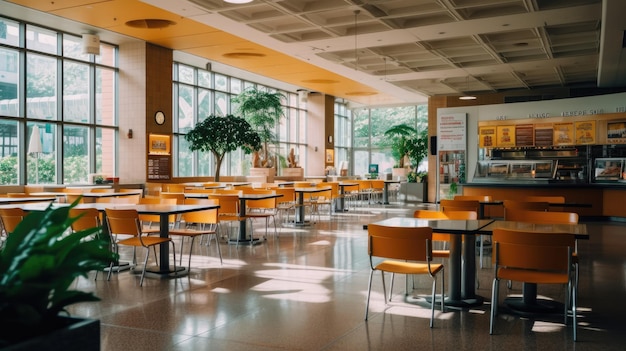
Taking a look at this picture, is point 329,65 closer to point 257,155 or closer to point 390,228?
point 257,155

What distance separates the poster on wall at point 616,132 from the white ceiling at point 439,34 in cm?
114

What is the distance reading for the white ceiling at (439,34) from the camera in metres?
8.88

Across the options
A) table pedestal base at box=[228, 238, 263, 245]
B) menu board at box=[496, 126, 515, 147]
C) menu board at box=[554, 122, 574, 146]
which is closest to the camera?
table pedestal base at box=[228, 238, 263, 245]

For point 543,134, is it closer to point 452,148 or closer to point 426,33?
point 452,148

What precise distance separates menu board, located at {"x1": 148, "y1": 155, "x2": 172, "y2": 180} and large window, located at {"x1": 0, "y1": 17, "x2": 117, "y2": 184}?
1057 mm

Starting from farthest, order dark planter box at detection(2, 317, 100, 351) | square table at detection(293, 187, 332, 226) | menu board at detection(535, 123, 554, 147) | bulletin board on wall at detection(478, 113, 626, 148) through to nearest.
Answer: menu board at detection(535, 123, 554, 147)
bulletin board on wall at detection(478, 113, 626, 148)
square table at detection(293, 187, 332, 226)
dark planter box at detection(2, 317, 100, 351)

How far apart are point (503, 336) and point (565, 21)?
728 centimetres

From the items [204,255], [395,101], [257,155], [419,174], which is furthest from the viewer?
[395,101]

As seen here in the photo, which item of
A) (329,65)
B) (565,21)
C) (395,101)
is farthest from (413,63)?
(395,101)

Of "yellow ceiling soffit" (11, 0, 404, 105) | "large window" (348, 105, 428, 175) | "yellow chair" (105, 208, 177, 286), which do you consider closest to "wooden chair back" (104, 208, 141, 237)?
"yellow chair" (105, 208, 177, 286)

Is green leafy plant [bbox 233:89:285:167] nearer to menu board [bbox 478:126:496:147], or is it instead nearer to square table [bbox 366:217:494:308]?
menu board [bbox 478:126:496:147]

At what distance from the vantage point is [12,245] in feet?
4.05

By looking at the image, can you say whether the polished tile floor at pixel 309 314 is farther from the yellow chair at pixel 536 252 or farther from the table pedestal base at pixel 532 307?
the yellow chair at pixel 536 252

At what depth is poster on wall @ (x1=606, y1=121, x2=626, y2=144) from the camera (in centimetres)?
1302
